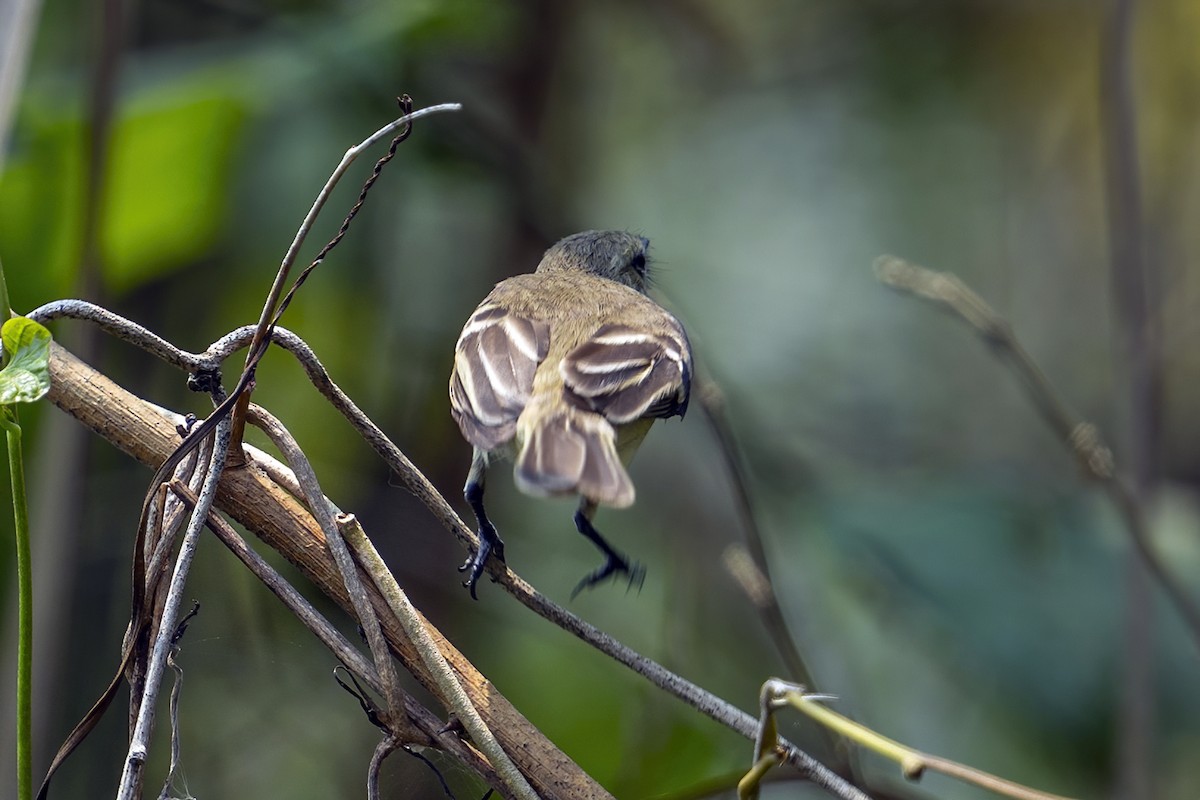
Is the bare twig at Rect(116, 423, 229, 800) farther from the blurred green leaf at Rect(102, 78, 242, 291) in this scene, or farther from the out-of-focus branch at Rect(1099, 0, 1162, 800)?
the blurred green leaf at Rect(102, 78, 242, 291)

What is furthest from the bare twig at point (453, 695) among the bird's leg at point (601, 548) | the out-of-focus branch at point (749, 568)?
the out-of-focus branch at point (749, 568)

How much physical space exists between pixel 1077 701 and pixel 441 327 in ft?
9.98

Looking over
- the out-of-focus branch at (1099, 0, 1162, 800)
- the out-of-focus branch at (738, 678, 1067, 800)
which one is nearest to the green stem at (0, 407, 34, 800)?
the out-of-focus branch at (738, 678, 1067, 800)

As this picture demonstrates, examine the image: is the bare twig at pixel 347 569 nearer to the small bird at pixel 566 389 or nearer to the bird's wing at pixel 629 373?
the small bird at pixel 566 389

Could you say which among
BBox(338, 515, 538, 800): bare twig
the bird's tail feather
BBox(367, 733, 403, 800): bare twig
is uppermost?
Answer: the bird's tail feather

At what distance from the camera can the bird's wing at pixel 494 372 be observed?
258cm

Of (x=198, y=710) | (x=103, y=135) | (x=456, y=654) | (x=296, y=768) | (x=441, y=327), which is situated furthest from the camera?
(x=441, y=327)

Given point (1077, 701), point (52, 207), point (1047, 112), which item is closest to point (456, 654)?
point (52, 207)

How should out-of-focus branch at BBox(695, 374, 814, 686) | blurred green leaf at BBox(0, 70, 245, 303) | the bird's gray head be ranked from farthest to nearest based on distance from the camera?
blurred green leaf at BBox(0, 70, 245, 303) → the bird's gray head → out-of-focus branch at BBox(695, 374, 814, 686)

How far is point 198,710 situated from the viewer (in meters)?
4.12

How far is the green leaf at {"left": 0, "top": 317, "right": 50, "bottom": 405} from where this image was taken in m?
1.57

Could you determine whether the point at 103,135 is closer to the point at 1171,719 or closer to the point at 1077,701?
the point at 1077,701

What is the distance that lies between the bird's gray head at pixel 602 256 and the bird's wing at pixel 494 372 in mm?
957

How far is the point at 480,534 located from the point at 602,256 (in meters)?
1.71
